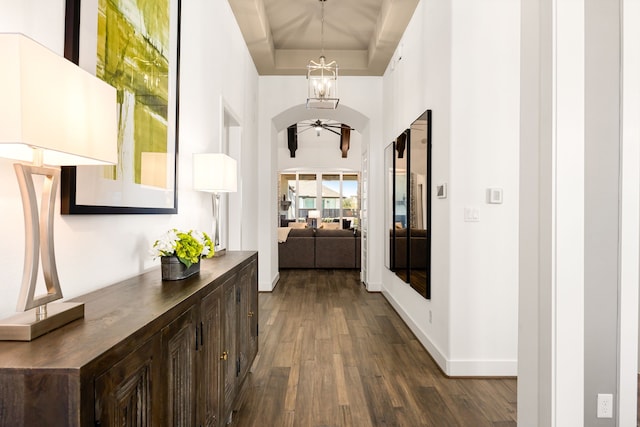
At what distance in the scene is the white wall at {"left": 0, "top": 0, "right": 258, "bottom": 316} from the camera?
1.20 meters

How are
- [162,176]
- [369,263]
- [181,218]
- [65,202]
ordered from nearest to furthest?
[65,202]
[162,176]
[181,218]
[369,263]

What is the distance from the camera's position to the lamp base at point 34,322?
95 centimetres

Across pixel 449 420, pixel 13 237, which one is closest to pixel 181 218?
pixel 13 237

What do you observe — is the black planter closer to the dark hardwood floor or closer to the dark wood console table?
the dark wood console table

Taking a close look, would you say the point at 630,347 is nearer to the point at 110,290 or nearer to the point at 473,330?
the point at 473,330

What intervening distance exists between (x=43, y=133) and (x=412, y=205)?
11.4ft

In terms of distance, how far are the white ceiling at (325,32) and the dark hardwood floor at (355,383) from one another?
3.27 metres

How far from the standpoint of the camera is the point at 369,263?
6.08 m

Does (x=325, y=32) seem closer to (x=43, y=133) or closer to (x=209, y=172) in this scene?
(x=209, y=172)

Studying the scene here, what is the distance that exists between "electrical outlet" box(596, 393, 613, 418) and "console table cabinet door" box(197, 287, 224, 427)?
1691 mm

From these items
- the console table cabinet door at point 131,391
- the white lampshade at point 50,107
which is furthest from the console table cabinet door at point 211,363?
the white lampshade at point 50,107

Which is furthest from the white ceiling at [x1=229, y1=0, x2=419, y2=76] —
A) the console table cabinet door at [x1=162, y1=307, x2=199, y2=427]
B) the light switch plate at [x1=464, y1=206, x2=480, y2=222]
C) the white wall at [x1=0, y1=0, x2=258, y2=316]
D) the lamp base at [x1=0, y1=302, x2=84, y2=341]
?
the lamp base at [x1=0, y1=302, x2=84, y2=341]

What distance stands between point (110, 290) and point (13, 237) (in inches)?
17.6

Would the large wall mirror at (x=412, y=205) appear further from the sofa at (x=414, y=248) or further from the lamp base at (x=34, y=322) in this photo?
the lamp base at (x=34, y=322)
